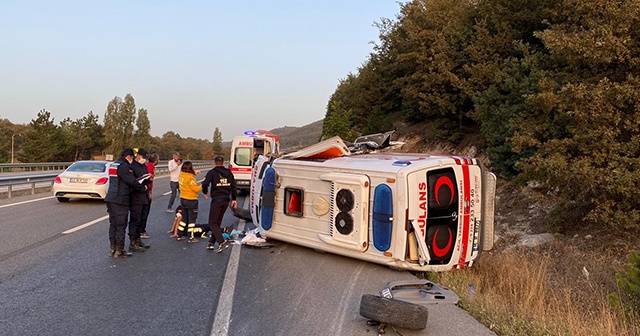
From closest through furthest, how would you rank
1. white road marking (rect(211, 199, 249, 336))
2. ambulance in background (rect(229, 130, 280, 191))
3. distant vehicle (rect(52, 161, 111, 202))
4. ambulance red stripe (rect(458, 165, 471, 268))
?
white road marking (rect(211, 199, 249, 336)) < ambulance red stripe (rect(458, 165, 471, 268)) < distant vehicle (rect(52, 161, 111, 202)) < ambulance in background (rect(229, 130, 280, 191))

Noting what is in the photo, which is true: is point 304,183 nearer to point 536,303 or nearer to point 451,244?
point 451,244

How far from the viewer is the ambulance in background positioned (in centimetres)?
1925

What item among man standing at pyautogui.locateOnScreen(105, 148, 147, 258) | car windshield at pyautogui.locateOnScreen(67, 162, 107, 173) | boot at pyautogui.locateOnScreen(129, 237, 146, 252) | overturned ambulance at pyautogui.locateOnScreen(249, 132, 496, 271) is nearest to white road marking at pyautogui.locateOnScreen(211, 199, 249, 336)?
overturned ambulance at pyautogui.locateOnScreen(249, 132, 496, 271)

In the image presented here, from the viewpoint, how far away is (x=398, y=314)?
404 cm

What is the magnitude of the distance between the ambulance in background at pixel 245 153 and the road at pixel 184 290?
10399 mm

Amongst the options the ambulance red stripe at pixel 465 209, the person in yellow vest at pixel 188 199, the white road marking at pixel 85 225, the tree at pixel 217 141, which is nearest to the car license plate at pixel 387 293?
the ambulance red stripe at pixel 465 209

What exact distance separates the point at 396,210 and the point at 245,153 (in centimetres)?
1414

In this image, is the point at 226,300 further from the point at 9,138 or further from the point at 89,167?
the point at 9,138

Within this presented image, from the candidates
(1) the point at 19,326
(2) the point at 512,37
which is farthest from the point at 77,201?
(2) the point at 512,37

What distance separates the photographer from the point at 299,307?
16.0 feet

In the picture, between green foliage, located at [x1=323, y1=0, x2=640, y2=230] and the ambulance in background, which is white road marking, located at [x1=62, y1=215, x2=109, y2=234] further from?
green foliage, located at [x1=323, y1=0, x2=640, y2=230]

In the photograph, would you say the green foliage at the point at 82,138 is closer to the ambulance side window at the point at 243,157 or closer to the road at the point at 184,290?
the ambulance side window at the point at 243,157

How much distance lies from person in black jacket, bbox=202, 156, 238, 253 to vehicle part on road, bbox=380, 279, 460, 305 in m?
3.72

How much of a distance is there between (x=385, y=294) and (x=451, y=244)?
1964 millimetres
